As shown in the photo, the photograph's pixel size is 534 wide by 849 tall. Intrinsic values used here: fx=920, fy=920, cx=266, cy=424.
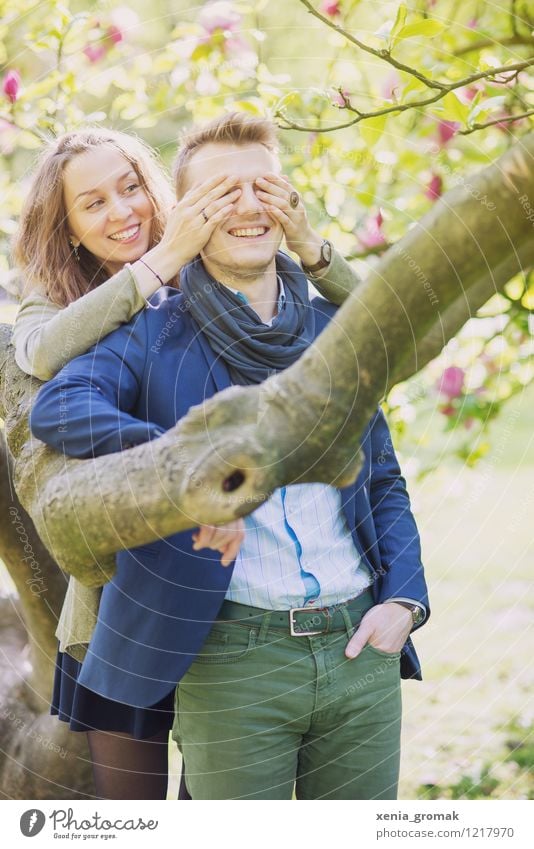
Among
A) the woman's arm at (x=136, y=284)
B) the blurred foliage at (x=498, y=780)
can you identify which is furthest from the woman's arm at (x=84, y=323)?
the blurred foliage at (x=498, y=780)

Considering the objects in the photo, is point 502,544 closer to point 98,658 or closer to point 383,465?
point 383,465

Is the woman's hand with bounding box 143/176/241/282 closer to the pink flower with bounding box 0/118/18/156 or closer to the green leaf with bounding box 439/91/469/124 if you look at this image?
the green leaf with bounding box 439/91/469/124

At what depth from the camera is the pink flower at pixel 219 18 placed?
6.21 feet

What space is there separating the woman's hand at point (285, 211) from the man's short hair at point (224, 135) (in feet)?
0.22

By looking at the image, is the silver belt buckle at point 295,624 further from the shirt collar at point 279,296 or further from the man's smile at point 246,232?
the man's smile at point 246,232

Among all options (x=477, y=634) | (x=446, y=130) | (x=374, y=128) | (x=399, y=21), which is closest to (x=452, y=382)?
(x=446, y=130)

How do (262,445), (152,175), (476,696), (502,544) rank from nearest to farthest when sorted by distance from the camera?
(262,445) < (152,175) < (476,696) < (502,544)

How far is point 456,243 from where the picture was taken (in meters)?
0.89

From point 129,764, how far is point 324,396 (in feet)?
2.84

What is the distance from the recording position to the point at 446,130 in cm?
207

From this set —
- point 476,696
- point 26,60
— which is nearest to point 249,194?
point 26,60

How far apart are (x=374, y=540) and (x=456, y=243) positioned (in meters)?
0.58

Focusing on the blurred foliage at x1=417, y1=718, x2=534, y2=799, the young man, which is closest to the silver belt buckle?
the young man

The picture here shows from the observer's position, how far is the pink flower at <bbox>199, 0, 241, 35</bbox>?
1.89 m
